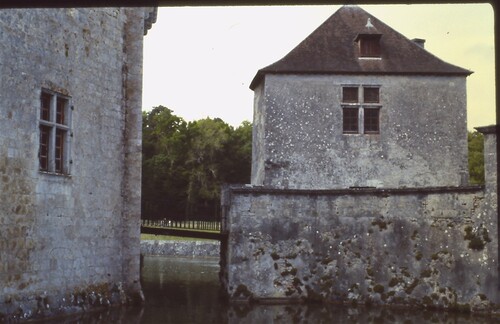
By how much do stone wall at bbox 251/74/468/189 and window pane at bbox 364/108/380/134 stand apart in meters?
0.20

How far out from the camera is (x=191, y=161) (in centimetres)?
5138

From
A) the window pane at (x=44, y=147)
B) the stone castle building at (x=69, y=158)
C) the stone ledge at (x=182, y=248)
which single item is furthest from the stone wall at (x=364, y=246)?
the stone ledge at (x=182, y=248)

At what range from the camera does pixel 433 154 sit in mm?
20984

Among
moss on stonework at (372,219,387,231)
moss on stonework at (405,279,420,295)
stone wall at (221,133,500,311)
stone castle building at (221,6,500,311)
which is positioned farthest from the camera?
moss on stonework at (372,219,387,231)

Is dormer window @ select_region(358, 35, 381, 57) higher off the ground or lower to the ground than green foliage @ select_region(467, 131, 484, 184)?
higher

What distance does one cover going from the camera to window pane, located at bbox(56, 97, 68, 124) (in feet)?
39.1

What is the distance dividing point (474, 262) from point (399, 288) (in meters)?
1.73

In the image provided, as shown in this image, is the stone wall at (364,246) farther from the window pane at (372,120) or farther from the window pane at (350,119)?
the window pane at (372,120)

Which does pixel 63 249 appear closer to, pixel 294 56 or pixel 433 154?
pixel 294 56

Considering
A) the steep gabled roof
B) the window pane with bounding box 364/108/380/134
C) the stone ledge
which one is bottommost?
the stone ledge

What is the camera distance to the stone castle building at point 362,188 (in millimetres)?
13977

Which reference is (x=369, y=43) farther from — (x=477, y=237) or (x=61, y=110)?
(x=61, y=110)

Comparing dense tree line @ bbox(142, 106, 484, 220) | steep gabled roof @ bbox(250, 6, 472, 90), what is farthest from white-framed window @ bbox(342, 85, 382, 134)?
dense tree line @ bbox(142, 106, 484, 220)

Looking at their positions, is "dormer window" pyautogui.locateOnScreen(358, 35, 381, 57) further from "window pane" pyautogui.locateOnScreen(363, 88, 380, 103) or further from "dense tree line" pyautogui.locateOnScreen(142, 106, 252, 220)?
"dense tree line" pyautogui.locateOnScreen(142, 106, 252, 220)
